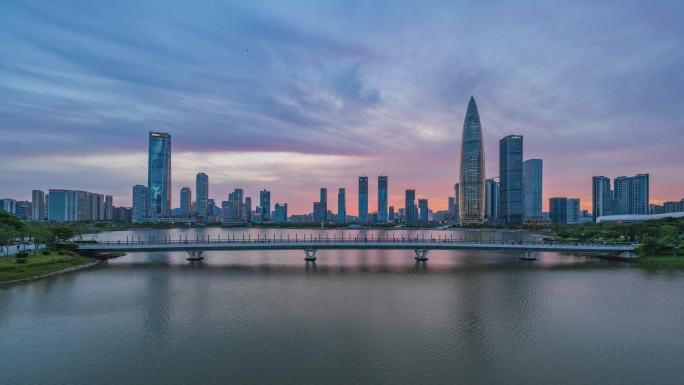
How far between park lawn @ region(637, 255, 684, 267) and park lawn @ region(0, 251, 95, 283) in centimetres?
7659

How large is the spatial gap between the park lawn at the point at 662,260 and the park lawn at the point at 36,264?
76.6 m

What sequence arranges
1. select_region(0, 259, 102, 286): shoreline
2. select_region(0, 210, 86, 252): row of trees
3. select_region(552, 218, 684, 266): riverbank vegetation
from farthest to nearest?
select_region(552, 218, 684, 266): riverbank vegetation < select_region(0, 210, 86, 252): row of trees < select_region(0, 259, 102, 286): shoreline

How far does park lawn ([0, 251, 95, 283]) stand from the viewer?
36000 mm

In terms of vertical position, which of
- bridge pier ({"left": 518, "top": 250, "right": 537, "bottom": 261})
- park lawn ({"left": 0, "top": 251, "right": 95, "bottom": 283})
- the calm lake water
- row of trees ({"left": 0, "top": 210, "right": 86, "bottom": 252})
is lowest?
bridge pier ({"left": 518, "top": 250, "right": 537, "bottom": 261})

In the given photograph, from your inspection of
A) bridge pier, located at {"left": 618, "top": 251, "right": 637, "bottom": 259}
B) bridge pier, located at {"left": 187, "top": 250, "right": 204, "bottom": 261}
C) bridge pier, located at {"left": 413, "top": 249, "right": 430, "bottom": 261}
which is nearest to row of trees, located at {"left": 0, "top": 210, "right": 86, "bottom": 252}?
bridge pier, located at {"left": 187, "top": 250, "right": 204, "bottom": 261}

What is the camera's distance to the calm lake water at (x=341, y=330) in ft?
53.3

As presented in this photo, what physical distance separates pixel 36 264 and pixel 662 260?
79.8m

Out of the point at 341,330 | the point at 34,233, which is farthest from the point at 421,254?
the point at 34,233

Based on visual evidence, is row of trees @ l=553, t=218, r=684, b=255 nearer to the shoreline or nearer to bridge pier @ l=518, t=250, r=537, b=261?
bridge pier @ l=518, t=250, r=537, b=261

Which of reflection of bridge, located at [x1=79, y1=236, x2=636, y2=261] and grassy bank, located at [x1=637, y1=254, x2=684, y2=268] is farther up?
reflection of bridge, located at [x1=79, y1=236, x2=636, y2=261]

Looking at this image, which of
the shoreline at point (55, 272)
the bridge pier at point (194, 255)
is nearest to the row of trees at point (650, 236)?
the bridge pier at point (194, 255)

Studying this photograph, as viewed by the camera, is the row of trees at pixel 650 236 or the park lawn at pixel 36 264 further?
the row of trees at pixel 650 236

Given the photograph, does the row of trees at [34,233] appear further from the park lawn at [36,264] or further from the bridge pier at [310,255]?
the bridge pier at [310,255]

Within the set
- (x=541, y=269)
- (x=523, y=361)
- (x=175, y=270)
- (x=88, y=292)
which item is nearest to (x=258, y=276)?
(x=175, y=270)
